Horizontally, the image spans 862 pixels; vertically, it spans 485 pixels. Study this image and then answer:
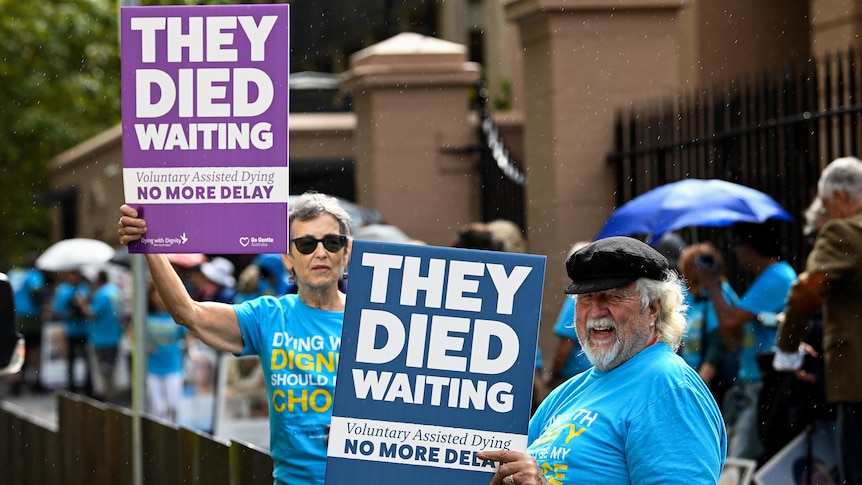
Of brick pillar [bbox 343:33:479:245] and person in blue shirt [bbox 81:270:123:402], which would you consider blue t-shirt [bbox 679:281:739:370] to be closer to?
brick pillar [bbox 343:33:479:245]

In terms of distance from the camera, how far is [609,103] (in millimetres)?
10516

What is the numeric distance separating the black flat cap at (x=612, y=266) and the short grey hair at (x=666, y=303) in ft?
0.08

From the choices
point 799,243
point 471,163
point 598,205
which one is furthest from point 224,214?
point 471,163

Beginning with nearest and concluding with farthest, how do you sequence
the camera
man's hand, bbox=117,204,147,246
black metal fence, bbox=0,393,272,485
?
man's hand, bbox=117,204,147,246 → black metal fence, bbox=0,393,272,485 → the camera

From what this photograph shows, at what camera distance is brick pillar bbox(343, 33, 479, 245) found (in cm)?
1334

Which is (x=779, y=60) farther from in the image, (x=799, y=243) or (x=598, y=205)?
(x=799, y=243)

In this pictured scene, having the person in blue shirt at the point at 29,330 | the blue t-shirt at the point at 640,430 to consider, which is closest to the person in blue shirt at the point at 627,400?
the blue t-shirt at the point at 640,430

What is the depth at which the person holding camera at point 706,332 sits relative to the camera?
27.3ft

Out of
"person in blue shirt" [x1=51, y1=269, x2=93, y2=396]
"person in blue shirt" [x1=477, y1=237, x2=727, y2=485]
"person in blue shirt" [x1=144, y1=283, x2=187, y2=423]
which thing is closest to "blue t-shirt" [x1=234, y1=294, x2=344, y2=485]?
"person in blue shirt" [x1=477, y1=237, x2=727, y2=485]

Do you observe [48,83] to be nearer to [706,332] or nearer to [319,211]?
[706,332]

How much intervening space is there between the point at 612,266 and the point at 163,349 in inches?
408

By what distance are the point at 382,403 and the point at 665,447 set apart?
815 mm

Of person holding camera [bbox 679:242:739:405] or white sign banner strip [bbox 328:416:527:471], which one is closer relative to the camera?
white sign banner strip [bbox 328:416:527:471]

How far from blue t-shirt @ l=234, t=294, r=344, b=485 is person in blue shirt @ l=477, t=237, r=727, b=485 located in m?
1.31
